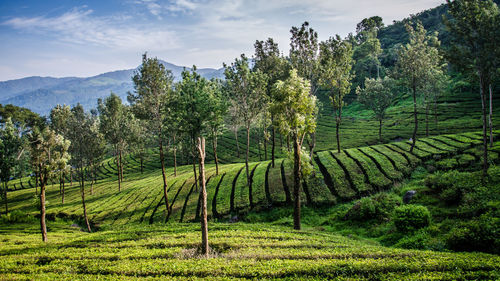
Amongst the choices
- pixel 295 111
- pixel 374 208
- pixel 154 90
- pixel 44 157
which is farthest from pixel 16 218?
pixel 374 208

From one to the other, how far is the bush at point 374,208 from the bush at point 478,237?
954 centimetres

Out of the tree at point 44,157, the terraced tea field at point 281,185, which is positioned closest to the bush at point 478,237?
the terraced tea field at point 281,185

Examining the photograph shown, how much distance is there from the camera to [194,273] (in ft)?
49.4

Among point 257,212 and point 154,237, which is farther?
point 257,212

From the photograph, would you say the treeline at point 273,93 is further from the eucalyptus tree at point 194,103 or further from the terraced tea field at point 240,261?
the terraced tea field at point 240,261

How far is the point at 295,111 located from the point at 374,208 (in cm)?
1573

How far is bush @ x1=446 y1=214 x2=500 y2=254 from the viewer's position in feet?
55.6

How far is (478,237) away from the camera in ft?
57.5

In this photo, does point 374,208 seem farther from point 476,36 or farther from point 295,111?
point 476,36

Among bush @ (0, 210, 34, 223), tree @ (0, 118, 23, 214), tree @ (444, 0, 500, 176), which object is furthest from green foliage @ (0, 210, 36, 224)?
tree @ (444, 0, 500, 176)

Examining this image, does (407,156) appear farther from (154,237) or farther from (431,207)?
(154,237)

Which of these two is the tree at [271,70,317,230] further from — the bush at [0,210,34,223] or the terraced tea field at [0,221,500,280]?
the bush at [0,210,34,223]

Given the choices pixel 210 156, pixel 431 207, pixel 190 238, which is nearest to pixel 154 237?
pixel 190 238

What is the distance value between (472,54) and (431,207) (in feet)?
61.0
